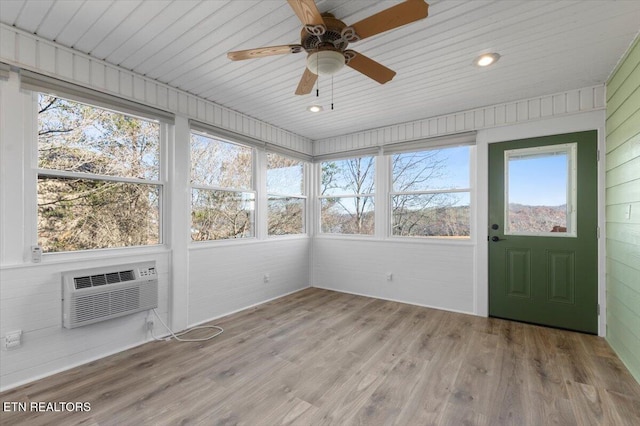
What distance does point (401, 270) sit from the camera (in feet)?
13.8

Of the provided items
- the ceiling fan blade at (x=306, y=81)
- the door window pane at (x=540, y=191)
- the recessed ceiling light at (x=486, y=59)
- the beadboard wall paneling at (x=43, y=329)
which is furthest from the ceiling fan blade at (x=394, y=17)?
the beadboard wall paneling at (x=43, y=329)

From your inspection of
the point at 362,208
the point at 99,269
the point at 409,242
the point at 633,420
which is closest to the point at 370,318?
the point at 409,242

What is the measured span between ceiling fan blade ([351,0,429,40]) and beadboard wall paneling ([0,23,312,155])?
2266 millimetres

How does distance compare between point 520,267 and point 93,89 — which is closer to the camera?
point 93,89

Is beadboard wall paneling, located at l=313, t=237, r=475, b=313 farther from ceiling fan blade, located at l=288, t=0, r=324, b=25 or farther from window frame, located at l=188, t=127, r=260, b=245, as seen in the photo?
ceiling fan blade, located at l=288, t=0, r=324, b=25

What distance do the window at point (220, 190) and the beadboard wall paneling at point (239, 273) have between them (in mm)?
209

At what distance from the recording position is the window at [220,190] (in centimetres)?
343

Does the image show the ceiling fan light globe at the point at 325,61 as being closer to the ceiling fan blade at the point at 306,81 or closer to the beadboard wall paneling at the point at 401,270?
the ceiling fan blade at the point at 306,81

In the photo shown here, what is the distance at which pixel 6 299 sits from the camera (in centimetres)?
210

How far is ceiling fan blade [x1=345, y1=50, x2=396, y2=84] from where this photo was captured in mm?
1984

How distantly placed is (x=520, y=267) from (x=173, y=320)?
13.1 feet

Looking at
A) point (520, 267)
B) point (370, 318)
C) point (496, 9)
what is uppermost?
point (496, 9)

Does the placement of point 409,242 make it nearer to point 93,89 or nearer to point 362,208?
point 362,208

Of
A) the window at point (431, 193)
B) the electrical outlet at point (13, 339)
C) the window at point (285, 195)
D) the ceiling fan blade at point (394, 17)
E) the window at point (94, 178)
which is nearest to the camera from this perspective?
the ceiling fan blade at point (394, 17)
